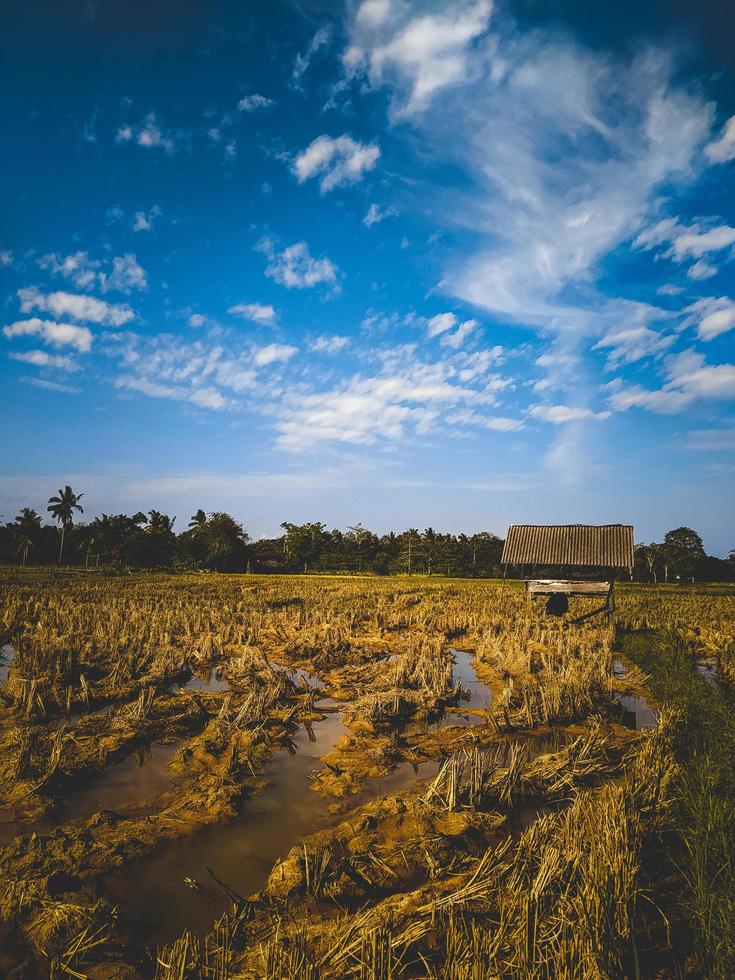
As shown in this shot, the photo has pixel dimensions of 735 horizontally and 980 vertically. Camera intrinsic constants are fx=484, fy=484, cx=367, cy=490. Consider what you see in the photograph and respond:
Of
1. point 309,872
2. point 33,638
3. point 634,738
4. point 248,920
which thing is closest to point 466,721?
point 634,738

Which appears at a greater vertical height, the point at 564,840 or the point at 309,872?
the point at 564,840

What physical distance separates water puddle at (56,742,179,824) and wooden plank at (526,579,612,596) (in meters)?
16.6

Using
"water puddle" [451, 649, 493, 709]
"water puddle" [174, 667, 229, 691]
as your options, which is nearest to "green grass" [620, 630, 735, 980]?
"water puddle" [451, 649, 493, 709]

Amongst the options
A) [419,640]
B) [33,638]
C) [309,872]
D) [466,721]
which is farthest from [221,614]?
[309,872]

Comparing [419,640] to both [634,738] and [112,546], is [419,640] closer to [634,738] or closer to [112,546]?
[634,738]

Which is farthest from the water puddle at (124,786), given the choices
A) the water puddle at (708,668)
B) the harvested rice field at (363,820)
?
the water puddle at (708,668)

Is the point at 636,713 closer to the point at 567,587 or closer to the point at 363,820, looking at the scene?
the point at 363,820

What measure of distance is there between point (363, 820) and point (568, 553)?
1722 cm

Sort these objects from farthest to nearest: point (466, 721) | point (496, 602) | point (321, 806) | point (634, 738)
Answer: point (496, 602) → point (466, 721) → point (634, 738) → point (321, 806)

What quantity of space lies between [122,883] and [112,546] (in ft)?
254

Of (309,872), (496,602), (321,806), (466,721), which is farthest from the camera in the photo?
(496,602)

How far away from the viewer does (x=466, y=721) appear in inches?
356

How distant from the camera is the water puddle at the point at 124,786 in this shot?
5633 mm

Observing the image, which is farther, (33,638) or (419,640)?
(419,640)
